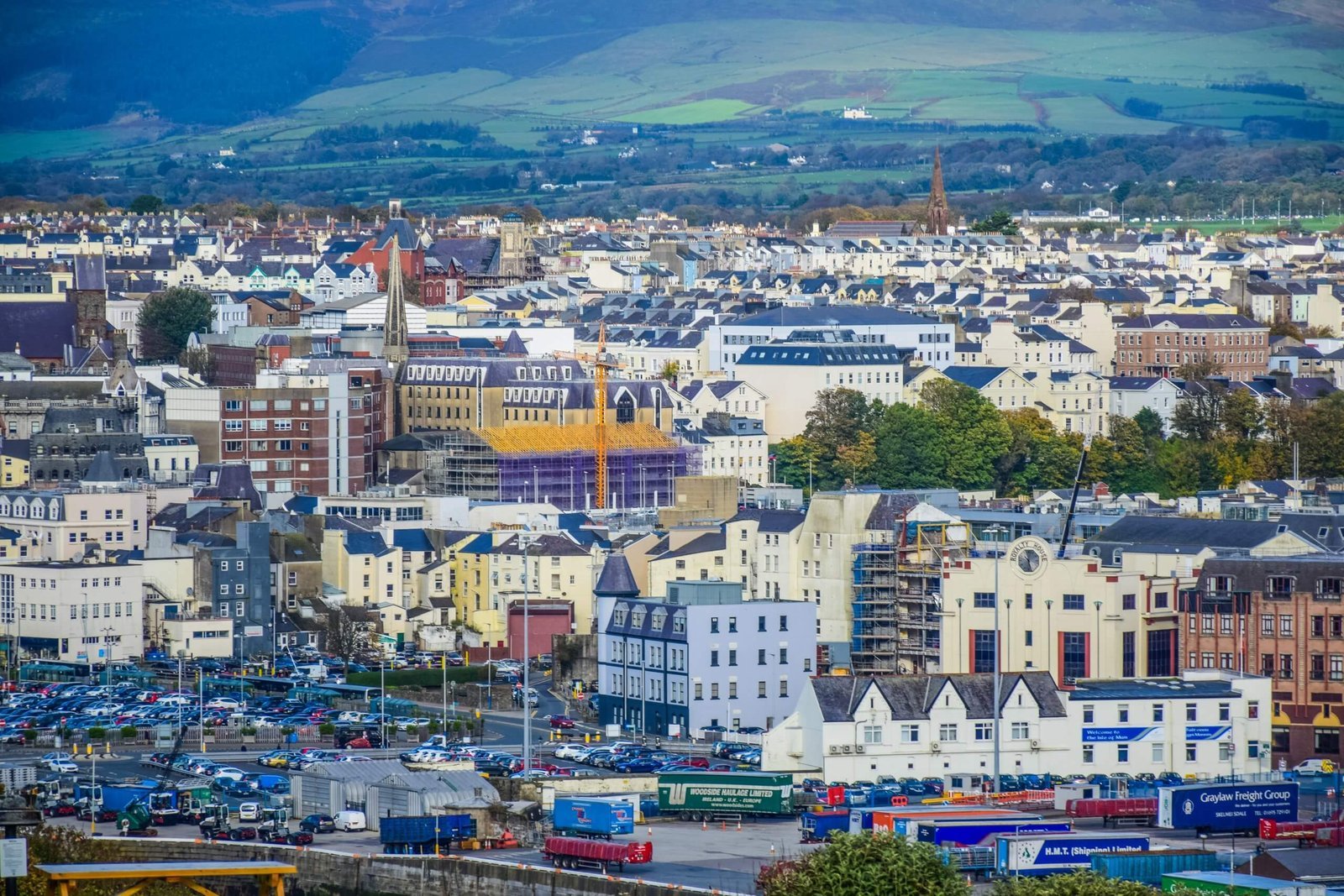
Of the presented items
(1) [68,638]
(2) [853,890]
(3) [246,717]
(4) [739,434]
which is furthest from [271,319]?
(2) [853,890]

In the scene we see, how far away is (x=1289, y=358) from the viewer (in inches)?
3863

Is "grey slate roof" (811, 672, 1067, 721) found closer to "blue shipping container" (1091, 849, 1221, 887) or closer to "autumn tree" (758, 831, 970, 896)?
"blue shipping container" (1091, 849, 1221, 887)

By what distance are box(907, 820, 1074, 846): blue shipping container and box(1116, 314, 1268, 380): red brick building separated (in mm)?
63593

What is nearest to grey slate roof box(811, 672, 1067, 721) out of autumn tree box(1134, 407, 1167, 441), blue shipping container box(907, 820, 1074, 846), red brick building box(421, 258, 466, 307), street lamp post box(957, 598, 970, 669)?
street lamp post box(957, 598, 970, 669)

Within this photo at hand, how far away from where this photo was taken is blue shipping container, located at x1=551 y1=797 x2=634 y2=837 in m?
36.5

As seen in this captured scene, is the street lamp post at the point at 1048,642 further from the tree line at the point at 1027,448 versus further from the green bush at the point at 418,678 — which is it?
the tree line at the point at 1027,448

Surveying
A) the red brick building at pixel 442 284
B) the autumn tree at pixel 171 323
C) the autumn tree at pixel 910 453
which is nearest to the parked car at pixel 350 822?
the autumn tree at pixel 910 453

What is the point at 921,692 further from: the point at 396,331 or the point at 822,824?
the point at 396,331

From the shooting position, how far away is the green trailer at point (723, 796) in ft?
127

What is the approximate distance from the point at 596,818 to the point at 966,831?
13.9 feet

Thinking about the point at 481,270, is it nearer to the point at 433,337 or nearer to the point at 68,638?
the point at 433,337

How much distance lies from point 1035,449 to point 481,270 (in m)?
46.5

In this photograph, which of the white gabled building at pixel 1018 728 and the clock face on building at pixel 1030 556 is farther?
the clock face on building at pixel 1030 556

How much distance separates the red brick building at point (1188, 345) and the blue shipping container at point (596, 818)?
62895mm
